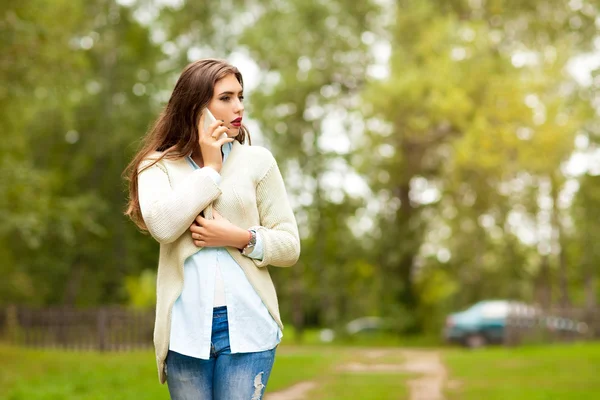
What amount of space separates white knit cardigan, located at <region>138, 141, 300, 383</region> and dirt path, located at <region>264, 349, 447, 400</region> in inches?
308

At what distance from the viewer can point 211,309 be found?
2900mm

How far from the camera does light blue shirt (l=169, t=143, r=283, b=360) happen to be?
2902 mm

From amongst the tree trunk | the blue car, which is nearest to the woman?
the blue car

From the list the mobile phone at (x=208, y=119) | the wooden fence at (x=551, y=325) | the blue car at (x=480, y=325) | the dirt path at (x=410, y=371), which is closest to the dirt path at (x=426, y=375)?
the dirt path at (x=410, y=371)

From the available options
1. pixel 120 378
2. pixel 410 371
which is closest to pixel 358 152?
pixel 410 371

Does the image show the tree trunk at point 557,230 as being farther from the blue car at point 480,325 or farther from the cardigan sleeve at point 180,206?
the cardigan sleeve at point 180,206

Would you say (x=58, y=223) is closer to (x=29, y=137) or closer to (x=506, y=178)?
(x=29, y=137)

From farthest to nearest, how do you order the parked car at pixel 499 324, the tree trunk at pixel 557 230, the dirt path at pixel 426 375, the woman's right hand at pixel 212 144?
1. the tree trunk at pixel 557 230
2. the parked car at pixel 499 324
3. the dirt path at pixel 426 375
4. the woman's right hand at pixel 212 144

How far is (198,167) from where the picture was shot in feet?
10.5

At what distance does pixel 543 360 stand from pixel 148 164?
15019 mm

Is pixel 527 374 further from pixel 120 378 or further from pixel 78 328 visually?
pixel 78 328

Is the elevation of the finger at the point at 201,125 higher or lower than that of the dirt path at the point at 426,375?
higher

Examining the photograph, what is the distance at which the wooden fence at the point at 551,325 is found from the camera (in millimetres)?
22328

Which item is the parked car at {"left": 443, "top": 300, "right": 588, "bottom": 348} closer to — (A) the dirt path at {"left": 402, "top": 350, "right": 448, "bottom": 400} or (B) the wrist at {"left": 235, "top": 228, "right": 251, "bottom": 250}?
(A) the dirt path at {"left": 402, "top": 350, "right": 448, "bottom": 400}
